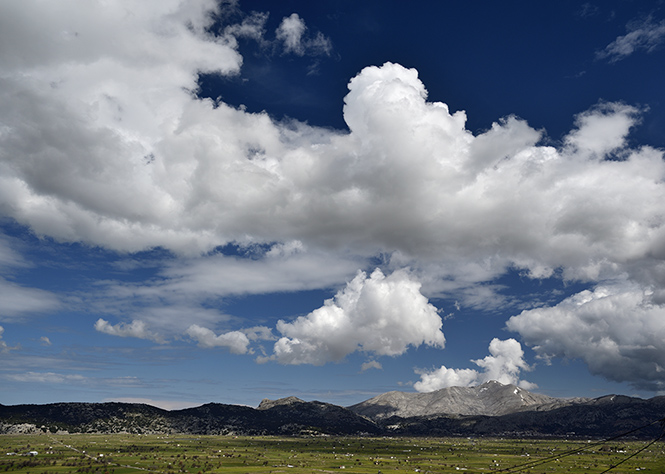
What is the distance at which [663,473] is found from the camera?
198875 mm

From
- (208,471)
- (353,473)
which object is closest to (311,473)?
(353,473)

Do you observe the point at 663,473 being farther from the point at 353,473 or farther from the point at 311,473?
the point at 311,473

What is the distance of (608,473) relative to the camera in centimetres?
19988

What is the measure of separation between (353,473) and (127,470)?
95977mm

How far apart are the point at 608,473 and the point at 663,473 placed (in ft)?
76.5

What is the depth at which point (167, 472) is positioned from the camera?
186750 mm

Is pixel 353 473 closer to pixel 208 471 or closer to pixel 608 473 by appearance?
pixel 208 471

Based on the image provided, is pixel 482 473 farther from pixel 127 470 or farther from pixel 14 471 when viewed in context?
pixel 14 471

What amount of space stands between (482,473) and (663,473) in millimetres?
80840

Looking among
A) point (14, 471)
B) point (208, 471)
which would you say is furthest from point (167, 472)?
point (14, 471)

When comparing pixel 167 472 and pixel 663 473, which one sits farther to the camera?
pixel 663 473

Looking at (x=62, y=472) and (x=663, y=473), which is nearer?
(x=62, y=472)

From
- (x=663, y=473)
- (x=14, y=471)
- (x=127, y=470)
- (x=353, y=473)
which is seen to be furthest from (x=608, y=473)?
(x=14, y=471)

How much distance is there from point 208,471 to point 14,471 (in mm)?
74649
